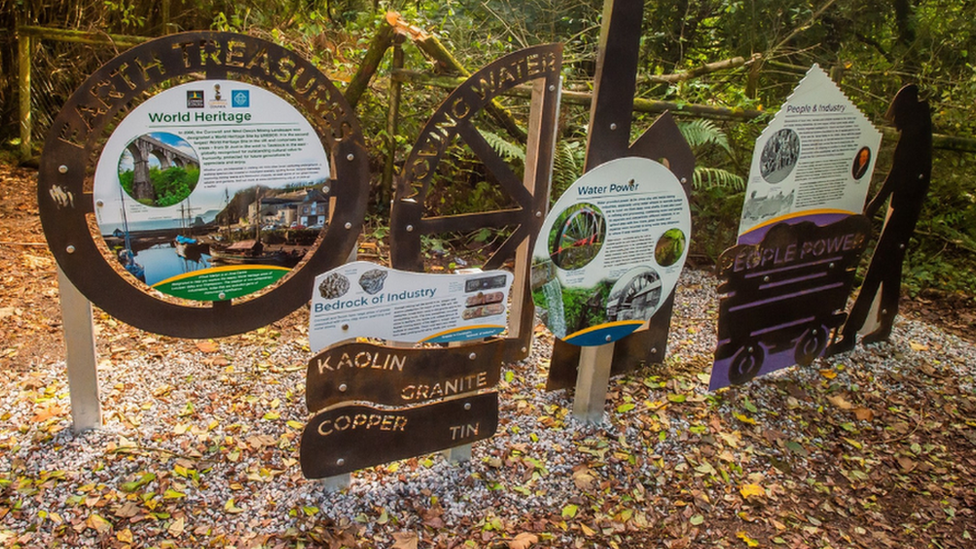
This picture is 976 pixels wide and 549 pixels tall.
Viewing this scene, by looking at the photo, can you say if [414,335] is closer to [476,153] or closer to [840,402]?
Result: [476,153]

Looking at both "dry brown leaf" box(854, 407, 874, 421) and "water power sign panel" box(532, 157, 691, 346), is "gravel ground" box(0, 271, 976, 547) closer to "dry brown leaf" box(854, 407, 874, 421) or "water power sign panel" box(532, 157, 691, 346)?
"dry brown leaf" box(854, 407, 874, 421)

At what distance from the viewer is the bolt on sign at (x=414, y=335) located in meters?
2.46

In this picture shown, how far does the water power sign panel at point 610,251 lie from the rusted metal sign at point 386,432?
1.71 ft

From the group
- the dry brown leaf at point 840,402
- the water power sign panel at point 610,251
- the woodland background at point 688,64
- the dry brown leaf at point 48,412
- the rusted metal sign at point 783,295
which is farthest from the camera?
the woodland background at point 688,64

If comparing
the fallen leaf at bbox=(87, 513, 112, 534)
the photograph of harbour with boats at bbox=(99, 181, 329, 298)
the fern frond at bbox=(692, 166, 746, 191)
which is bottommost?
the fallen leaf at bbox=(87, 513, 112, 534)

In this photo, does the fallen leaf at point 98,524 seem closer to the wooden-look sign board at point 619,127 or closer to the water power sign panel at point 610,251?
the water power sign panel at point 610,251

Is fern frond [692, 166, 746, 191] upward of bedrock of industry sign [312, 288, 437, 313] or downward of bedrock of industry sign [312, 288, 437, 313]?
upward

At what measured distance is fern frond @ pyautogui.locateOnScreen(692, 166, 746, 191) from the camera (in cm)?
500

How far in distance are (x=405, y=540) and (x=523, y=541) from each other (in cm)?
45

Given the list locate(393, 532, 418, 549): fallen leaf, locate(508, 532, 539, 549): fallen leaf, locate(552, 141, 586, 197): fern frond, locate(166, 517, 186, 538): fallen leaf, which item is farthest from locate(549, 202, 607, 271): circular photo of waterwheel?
locate(166, 517, 186, 538): fallen leaf

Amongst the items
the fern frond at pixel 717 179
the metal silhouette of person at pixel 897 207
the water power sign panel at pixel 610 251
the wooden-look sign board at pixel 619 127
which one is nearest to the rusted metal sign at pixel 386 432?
the water power sign panel at pixel 610 251

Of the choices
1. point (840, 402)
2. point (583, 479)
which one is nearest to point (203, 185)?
point (583, 479)

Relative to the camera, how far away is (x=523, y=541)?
8.43 feet

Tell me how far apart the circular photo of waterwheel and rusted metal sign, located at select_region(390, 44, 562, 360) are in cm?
36
